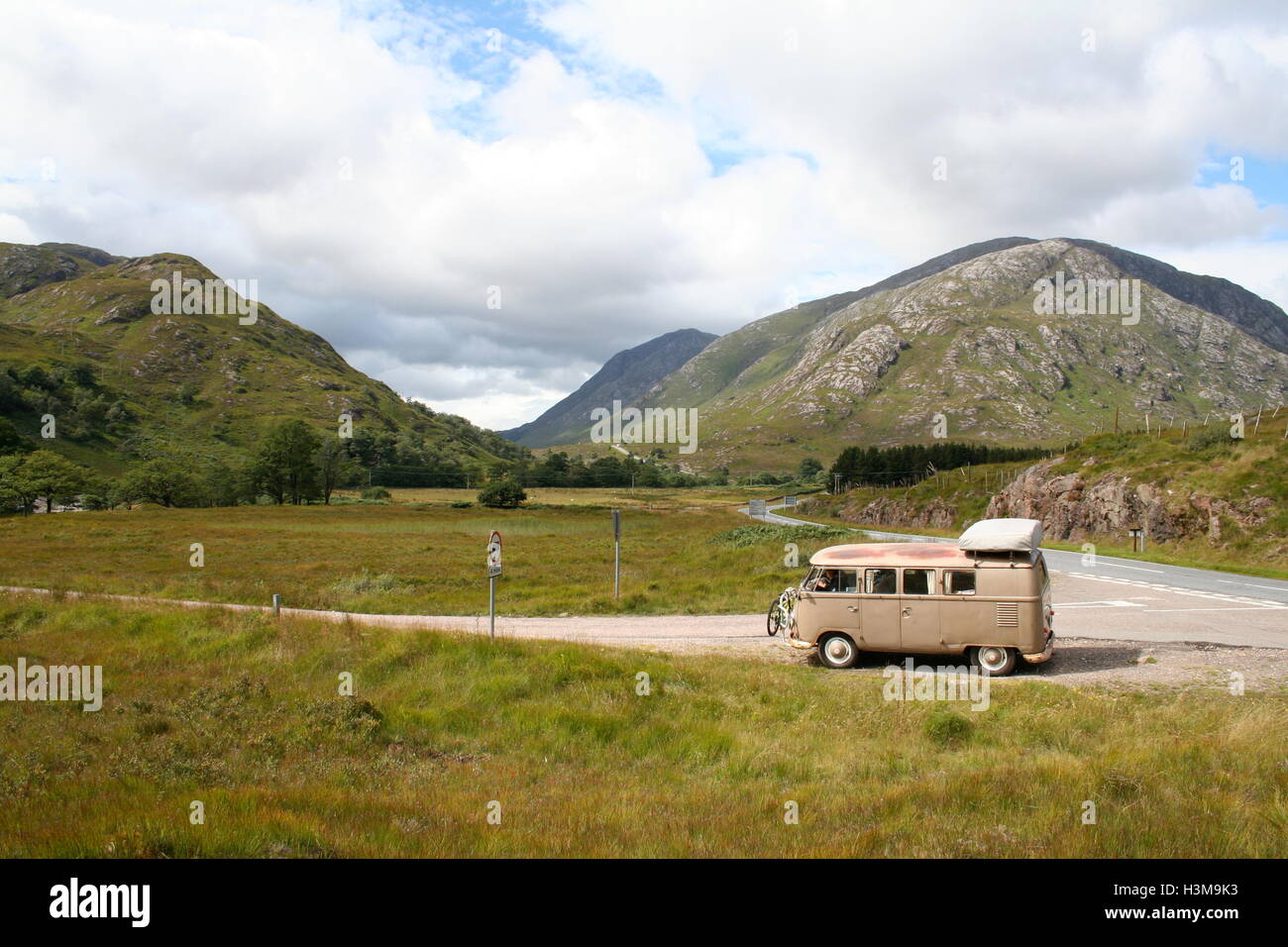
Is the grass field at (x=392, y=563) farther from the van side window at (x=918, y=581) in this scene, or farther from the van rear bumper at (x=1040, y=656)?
the van rear bumper at (x=1040, y=656)

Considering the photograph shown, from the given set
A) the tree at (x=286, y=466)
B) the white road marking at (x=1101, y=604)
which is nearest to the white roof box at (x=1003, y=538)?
the white road marking at (x=1101, y=604)

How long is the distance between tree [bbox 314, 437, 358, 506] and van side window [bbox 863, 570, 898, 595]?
A: 110 meters

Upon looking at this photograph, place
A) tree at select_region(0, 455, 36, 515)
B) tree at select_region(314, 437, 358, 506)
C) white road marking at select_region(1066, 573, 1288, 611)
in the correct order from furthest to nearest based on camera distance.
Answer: tree at select_region(314, 437, 358, 506), tree at select_region(0, 455, 36, 515), white road marking at select_region(1066, 573, 1288, 611)

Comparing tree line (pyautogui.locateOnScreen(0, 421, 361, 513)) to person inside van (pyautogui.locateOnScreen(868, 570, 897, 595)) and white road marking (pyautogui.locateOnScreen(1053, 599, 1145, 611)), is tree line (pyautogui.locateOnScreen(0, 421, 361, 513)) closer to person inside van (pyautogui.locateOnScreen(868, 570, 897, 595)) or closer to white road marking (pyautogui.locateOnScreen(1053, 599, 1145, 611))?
person inside van (pyautogui.locateOnScreen(868, 570, 897, 595))

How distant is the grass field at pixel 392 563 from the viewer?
29.5m

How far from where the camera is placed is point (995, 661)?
1570cm

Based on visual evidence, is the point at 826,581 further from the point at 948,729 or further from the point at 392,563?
the point at 392,563

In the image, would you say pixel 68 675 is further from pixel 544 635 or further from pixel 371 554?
pixel 371 554

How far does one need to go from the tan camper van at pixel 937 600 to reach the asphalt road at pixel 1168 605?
5.99 metres

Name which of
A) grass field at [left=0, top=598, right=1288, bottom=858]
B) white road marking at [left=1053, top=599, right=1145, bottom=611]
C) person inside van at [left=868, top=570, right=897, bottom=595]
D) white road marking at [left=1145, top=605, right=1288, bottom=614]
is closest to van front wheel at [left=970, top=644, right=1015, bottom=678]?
grass field at [left=0, top=598, right=1288, bottom=858]

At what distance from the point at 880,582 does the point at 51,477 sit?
375 ft

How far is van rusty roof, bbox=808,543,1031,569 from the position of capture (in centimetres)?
1557

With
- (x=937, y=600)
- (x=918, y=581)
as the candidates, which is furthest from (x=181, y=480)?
(x=937, y=600)
